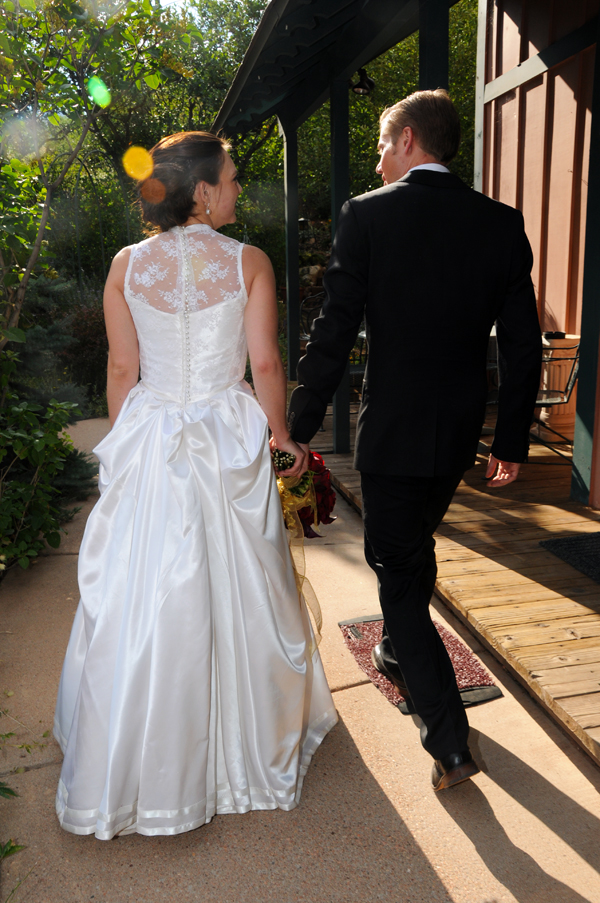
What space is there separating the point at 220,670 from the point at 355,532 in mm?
2391

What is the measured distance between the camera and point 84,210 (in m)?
12.5

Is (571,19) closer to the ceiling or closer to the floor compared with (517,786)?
closer to the ceiling

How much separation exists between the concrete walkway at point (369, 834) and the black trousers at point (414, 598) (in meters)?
→ 0.23

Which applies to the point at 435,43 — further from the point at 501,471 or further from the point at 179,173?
the point at 501,471

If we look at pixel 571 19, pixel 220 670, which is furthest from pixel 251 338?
pixel 571 19

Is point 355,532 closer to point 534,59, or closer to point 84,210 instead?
point 534,59

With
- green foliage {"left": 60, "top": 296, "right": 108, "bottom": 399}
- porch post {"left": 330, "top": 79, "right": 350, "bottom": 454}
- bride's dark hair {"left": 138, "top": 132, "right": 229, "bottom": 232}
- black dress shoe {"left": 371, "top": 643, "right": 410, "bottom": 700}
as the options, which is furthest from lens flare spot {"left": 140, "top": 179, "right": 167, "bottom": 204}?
green foliage {"left": 60, "top": 296, "right": 108, "bottom": 399}

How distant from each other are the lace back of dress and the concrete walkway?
1.51 meters

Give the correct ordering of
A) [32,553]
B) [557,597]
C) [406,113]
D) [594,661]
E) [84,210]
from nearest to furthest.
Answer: [406,113]
[594,661]
[557,597]
[32,553]
[84,210]

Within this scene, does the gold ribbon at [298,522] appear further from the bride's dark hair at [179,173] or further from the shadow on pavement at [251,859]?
the bride's dark hair at [179,173]

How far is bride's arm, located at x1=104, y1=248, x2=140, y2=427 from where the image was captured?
199cm

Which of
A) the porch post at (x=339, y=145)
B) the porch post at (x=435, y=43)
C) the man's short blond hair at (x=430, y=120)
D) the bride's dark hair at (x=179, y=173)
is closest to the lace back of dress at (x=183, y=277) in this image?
the bride's dark hair at (x=179, y=173)

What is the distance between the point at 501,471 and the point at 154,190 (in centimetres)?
139

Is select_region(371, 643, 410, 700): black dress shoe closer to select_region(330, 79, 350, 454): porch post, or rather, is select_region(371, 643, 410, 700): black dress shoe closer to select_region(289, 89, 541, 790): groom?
select_region(289, 89, 541, 790): groom
